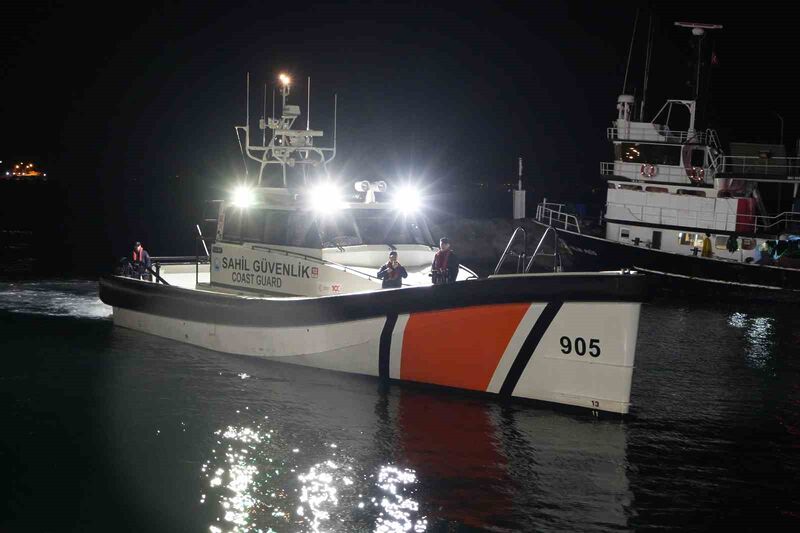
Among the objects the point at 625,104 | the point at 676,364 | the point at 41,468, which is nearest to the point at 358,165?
the point at 625,104

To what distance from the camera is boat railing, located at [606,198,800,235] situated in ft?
89.2

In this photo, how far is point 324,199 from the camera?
1342cm

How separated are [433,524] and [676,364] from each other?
8.53m

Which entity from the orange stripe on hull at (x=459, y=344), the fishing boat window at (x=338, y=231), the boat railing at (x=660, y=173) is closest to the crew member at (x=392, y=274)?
the orange stripe on hull at (x=459, y=344)

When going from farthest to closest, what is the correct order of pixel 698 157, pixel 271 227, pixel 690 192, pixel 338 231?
1. pixel 698 157
2. pixel 690 192
3. pixel 271 227
4. pixel 338 231

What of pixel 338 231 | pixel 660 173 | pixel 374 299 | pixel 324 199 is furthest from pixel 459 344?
pixel 660 173

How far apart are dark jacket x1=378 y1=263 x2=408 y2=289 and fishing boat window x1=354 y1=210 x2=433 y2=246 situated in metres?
1.41

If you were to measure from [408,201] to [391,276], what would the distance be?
89.3 inches

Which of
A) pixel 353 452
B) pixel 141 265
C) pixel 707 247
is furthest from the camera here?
pixel 707 247

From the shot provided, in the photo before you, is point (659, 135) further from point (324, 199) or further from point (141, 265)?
point (141, 265)

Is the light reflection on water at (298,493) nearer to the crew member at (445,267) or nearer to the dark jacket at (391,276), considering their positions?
the dark jacket at (391,276)

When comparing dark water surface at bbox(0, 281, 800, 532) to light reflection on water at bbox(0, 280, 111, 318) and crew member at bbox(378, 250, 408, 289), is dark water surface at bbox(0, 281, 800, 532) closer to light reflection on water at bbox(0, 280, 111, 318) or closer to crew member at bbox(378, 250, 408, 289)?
crew member at bbox(378, 250, 408, 289)

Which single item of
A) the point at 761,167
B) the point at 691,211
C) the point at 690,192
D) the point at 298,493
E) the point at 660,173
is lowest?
the point at 298,493

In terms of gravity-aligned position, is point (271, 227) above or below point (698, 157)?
below
